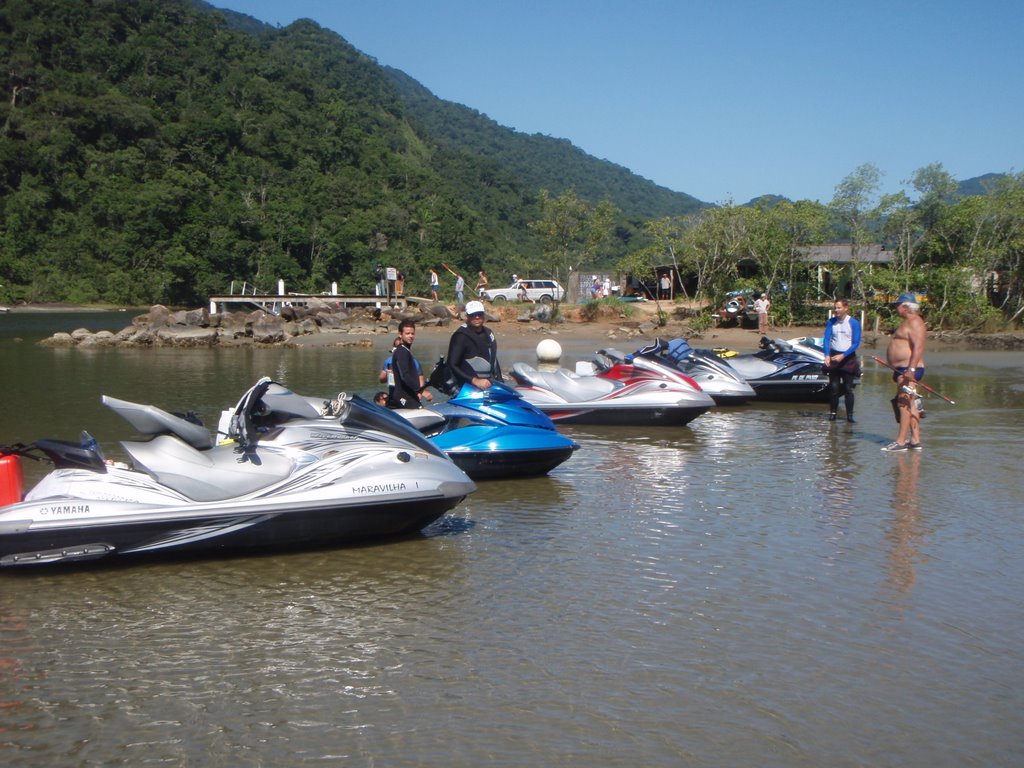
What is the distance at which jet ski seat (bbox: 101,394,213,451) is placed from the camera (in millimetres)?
6641

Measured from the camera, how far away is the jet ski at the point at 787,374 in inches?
617

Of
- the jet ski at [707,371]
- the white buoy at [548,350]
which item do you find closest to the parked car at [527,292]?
the white buoy at [548,350]

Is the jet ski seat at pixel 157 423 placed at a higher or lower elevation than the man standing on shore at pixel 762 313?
lower

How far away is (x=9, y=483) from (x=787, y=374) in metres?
11.9

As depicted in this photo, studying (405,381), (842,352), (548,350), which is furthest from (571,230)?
(405,381)

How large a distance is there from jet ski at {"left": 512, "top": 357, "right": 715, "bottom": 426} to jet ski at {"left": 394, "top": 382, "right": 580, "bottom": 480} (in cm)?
315

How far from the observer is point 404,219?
81.5 meters

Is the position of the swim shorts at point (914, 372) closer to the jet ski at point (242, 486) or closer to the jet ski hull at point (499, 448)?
the jet ski hull at point (499, 448)

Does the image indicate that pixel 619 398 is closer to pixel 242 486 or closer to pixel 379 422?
pixel 379 422

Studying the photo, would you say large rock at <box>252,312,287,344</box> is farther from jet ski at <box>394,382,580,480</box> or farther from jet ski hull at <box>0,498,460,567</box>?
jet ski hull at <box>0,498,460,567</box>

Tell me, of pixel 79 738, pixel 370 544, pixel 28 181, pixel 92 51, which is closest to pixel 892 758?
pixel 79 738

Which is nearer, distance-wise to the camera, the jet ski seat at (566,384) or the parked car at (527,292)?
the jet ski seat at (566,384)

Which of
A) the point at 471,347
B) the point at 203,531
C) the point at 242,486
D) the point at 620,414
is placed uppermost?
the point at 471,347

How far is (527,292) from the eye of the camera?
48562mm
